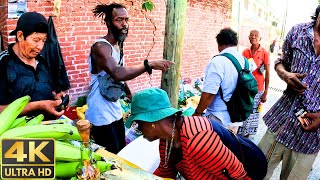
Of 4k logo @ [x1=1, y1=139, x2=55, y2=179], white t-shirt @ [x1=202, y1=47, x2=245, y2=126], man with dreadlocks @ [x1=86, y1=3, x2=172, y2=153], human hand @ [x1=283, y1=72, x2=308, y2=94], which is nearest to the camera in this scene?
4k logo @ [x1=1, y1=139, x2=55, y2=179]

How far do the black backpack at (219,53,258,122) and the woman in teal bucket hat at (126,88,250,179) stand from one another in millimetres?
1399

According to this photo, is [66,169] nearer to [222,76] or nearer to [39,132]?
[39,132]

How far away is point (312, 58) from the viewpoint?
8.74ft

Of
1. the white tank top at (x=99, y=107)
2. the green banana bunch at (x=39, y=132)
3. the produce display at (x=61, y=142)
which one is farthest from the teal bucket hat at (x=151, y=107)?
the white tank top at (x=99, y=107)

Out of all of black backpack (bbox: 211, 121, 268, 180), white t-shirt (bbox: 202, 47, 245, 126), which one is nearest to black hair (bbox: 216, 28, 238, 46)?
white t-shirt (bbox: 202, 47, 245, 126)

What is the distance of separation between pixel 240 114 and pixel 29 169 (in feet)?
8.68

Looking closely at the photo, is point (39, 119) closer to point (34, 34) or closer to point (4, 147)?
point (4, 147)

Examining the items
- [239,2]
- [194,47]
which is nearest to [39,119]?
[194,47]

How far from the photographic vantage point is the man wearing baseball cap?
236 centimetres

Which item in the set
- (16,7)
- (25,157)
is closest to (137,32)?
(16,7)

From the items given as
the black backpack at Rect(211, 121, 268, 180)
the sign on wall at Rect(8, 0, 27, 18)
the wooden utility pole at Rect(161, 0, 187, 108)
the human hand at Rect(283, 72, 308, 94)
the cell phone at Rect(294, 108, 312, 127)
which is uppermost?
the sign on wall at Rect(8, 0, 27, 18)

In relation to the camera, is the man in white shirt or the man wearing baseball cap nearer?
the man wearing baseball cap

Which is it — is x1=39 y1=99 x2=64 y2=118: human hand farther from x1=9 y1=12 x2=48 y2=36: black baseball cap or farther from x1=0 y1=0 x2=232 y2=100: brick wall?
x1=0 y1=0 x2=232 y2=100: brick wall

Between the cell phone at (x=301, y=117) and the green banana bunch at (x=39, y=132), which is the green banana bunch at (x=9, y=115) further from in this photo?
the cell phone at (x=301, y=117)
